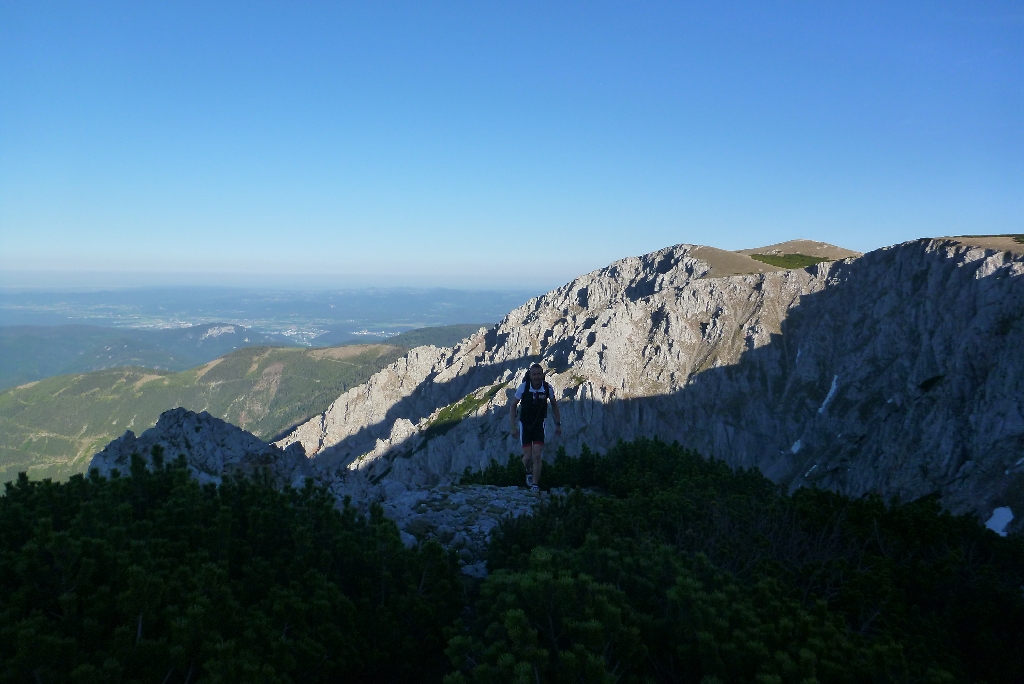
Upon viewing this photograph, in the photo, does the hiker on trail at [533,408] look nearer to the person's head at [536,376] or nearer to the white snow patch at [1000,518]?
the person's head at [536,376]

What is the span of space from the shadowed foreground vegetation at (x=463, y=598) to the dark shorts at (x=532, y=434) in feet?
17.4

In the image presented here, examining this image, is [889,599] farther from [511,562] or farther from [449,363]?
[449,363]

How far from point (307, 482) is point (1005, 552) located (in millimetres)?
12404

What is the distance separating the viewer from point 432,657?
6949 millimetres

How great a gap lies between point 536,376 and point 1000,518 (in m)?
40.7

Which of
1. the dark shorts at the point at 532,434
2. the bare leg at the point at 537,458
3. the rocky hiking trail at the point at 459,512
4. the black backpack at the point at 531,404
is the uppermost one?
the black backpack at the point at 531,404

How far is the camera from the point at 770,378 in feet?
317

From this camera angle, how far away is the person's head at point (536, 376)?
15.1 meters

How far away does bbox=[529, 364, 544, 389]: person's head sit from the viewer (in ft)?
49.4

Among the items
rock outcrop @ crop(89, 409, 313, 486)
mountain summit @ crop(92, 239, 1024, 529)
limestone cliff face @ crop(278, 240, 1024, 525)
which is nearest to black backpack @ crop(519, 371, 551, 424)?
rock outcrop @ crop(89, 409, 313, 486)

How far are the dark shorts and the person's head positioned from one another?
1192mm

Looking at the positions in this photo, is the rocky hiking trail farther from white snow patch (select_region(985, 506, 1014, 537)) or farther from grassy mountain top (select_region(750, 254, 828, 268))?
grassy mountain top (select_region(750, 254, 828, 268))

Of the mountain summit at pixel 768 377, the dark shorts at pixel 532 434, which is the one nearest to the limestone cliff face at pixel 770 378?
the mountain summit at pixel 768 377

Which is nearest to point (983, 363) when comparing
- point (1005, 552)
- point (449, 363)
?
point (1005, 552)
